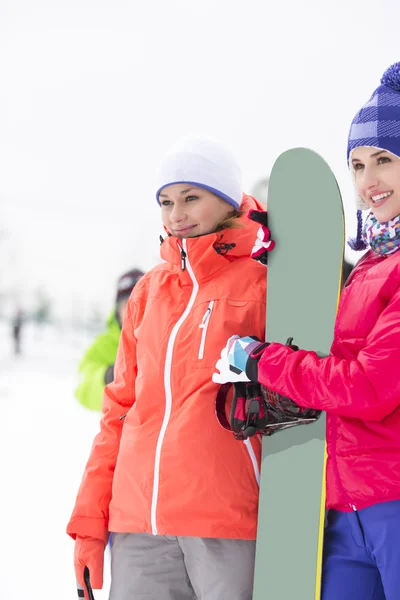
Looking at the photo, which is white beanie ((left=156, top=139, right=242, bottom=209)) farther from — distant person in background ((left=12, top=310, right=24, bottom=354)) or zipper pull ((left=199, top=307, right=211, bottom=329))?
distant person in background ((left=12, top=310, right=24, bottom=354))

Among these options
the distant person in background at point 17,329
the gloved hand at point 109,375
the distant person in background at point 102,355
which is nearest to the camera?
the gloved hand at point 109,375

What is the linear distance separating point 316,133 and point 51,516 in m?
3.35

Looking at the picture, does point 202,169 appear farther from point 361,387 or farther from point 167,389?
point 361,387

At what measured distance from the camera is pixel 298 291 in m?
1.33

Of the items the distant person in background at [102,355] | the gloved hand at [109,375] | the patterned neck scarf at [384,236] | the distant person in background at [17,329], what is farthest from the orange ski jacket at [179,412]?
the distant person in background at [17,329]

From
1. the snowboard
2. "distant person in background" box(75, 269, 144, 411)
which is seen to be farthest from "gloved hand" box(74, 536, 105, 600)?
"distant person in background" box(75, 269, 144, 411)

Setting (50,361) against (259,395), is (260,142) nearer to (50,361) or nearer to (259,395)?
(50,361)

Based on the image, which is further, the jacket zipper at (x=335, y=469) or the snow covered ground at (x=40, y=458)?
the snow covered ground at (x=40, y=458)

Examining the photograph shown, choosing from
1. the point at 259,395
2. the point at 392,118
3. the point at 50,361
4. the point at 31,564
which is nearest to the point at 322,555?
the point at 259,395

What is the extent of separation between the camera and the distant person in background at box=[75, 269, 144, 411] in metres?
2.62

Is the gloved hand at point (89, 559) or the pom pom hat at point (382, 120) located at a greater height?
the pom pom hat at point (382, 120)

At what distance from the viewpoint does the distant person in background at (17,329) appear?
6.62 metres

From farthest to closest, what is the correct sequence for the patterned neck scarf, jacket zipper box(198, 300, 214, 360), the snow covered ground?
the snow covered ground, jacket zipper box(198, 300, 214, 360), the patterned neck scarf

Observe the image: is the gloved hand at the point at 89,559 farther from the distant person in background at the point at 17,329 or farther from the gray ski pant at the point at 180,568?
the distant person in background at the point at 17,329
